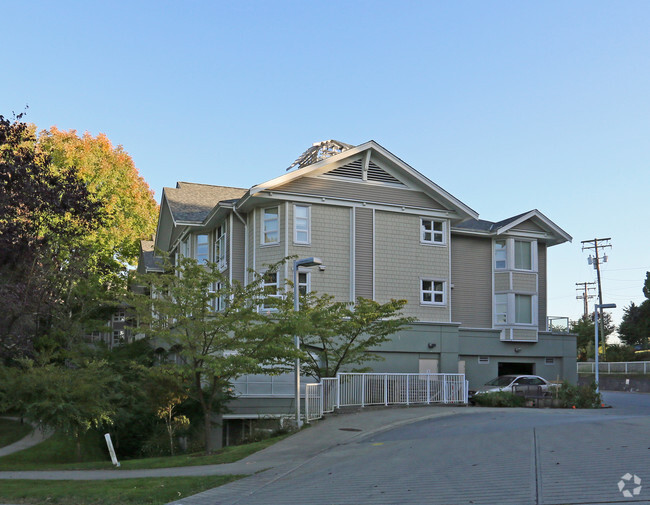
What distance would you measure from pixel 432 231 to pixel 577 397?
31.5ft

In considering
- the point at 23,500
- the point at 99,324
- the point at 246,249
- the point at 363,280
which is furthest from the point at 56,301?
the point at 23,500

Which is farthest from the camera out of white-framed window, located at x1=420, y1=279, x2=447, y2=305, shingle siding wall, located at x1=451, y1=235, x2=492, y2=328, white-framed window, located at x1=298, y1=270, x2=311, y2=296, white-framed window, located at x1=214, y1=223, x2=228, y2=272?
shingle siding wall, located at x1=451, y1=235, x2=492, y2=328

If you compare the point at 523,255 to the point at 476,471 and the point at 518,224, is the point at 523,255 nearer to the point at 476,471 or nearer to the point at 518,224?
the point at 518,224

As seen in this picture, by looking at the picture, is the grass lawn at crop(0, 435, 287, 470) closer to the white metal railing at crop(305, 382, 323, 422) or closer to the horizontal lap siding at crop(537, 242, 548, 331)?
the white metal railing at crop(305, 382, 323, 422)

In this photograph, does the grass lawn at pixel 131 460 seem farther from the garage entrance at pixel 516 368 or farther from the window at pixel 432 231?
the garage entrance at pixel 516 368

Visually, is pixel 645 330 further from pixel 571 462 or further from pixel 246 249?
pixel 571 462

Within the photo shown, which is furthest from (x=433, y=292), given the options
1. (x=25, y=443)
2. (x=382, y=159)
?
(x=25, y=443)

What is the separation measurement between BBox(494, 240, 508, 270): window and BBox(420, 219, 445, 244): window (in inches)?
177

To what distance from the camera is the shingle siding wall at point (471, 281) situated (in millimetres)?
35438

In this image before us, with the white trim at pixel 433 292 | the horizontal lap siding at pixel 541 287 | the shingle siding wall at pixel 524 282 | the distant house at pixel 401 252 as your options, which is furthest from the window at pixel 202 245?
the horizontal lap siding at pixel 541 287

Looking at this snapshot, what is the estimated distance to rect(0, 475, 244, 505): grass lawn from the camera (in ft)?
40.4

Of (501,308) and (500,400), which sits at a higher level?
(501,308)

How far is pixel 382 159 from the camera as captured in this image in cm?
3231

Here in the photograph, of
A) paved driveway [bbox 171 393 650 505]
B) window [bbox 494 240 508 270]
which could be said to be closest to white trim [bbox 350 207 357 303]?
window [bbox 494 240 508 270]
